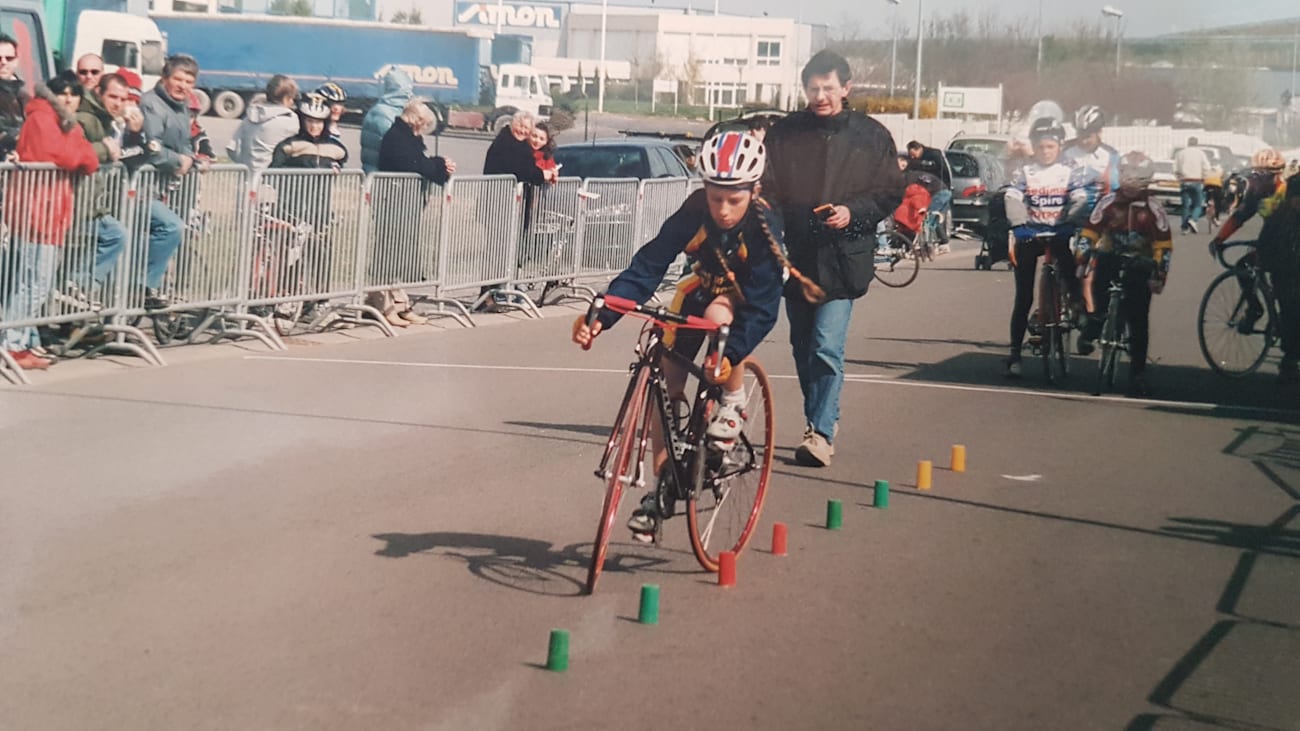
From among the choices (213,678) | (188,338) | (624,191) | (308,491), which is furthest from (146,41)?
(213,678)

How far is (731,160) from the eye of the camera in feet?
22.7

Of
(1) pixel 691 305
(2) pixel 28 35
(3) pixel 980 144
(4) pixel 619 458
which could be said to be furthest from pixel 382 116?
(3) pixel 980 144

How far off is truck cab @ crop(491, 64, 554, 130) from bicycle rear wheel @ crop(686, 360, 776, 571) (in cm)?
6011

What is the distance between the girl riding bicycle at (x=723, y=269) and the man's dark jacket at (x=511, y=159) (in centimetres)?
1100

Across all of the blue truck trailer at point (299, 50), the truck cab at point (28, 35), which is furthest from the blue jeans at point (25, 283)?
the blue truck trailer at point (299, 50)

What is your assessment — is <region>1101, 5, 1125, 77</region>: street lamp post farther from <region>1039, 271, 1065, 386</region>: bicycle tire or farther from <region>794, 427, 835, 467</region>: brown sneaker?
<region>794, 427, 835, 467</region>: brown sneaker

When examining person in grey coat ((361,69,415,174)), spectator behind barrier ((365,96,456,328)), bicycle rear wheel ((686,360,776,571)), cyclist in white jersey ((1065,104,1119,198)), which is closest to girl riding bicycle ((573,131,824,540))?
bicycle rear wheel ((686,360,776,571))

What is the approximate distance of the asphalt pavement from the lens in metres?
5.59

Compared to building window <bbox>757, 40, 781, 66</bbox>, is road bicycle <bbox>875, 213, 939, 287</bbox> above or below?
below

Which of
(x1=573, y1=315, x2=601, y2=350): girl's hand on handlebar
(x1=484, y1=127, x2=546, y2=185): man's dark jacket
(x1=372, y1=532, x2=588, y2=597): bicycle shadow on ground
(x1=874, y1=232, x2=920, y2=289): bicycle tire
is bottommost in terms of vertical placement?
(x1=372, y1=532, x2=588, y2=597): bicycle shadow on ground

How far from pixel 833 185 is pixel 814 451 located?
1472mm

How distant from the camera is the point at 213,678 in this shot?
561cm

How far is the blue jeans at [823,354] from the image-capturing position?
988 cm

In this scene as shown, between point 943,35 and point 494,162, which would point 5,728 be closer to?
point 494,162
